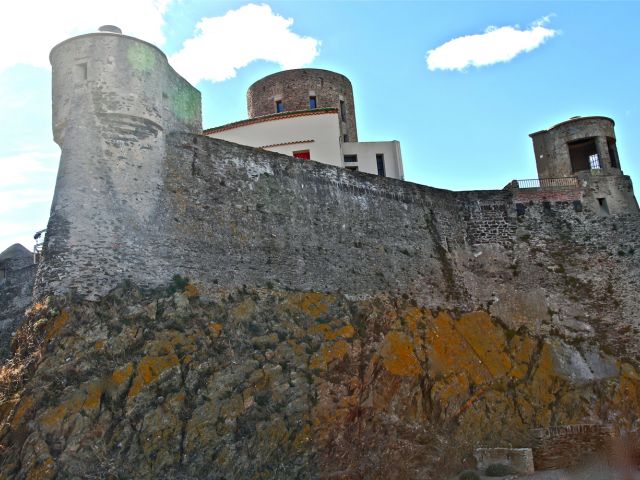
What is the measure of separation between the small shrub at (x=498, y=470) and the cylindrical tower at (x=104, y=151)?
1172 cm

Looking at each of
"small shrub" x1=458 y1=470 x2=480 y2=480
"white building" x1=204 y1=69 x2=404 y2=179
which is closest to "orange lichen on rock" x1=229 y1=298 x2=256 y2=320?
"small shrub" x1=458 y1=470 x2=480 y2=480

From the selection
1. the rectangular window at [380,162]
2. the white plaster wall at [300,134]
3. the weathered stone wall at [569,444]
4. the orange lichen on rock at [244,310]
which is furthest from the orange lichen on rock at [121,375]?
the rectangular window at [380,162]

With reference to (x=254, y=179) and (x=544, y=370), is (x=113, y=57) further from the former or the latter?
(x=544, y=370)

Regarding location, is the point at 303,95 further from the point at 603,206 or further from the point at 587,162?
the point at 603,206

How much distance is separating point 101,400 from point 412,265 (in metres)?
12.1

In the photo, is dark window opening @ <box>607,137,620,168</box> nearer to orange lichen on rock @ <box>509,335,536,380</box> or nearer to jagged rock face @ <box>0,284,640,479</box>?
jagged rock face @ <box>0,284,640,479</box>

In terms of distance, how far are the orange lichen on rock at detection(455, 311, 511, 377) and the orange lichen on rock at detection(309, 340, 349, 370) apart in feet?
18.1

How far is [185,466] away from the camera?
14422mm

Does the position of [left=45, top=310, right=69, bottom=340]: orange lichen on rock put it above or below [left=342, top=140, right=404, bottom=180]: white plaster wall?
below

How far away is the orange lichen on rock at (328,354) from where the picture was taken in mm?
17969

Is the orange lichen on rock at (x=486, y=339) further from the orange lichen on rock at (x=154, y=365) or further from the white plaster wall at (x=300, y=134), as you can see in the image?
A: the orange lichen on rock at (x=154, y=365)

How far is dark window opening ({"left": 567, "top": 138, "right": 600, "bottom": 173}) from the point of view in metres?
28.5

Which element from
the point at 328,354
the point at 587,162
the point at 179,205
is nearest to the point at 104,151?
the point at 179,205

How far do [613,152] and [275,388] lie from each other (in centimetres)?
1912
